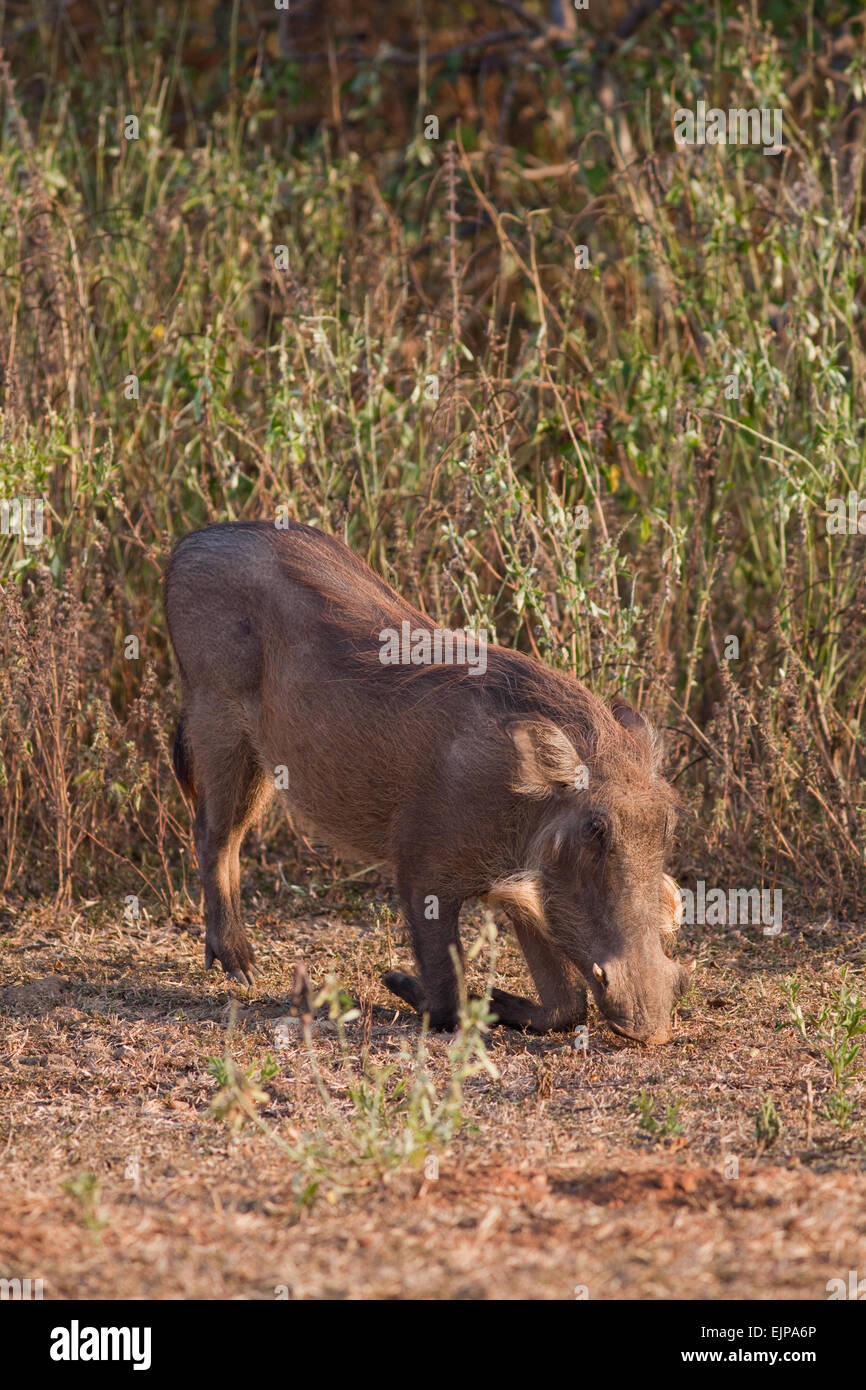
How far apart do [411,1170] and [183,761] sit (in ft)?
6.37

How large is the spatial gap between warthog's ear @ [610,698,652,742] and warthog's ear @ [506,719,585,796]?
0.25 m

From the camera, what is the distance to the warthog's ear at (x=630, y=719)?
154 inches

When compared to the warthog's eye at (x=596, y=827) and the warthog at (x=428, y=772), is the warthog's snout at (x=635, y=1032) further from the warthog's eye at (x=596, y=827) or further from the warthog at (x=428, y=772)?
the warthog's eye at (x=596, y=827)

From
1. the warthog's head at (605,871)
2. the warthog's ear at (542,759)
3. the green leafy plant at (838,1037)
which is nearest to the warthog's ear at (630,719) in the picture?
the warthog's head at (605,871)

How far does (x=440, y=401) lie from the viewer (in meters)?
5.20

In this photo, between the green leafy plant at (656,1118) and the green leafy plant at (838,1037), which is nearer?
the green leafy plant at (656,1118)

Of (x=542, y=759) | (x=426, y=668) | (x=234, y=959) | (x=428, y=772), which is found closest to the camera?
(x=542, y=759)

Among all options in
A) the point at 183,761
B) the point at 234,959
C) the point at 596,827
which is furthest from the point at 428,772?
the point at 183,761

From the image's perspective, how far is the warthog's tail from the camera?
454 centimetres

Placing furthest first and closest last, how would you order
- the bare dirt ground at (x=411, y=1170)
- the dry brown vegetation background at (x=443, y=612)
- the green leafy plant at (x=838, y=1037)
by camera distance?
the green leafy plant at (x=838, y=1037), the dry brown vegetation background at (x=443, y=612), the bare dirt ground at (x=411, y=1170)

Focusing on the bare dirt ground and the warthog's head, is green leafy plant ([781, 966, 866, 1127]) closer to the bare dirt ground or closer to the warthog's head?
the bare dirt ground

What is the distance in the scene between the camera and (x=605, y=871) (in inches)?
145

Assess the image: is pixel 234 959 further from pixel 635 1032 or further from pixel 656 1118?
pixel 656 1118

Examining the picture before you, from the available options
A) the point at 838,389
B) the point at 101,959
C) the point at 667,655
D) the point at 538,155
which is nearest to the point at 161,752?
the point at 101,959
